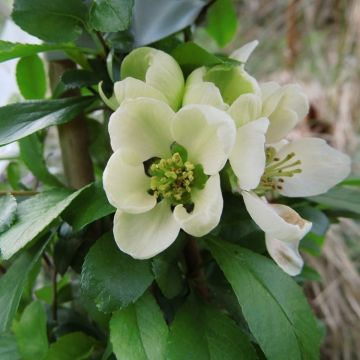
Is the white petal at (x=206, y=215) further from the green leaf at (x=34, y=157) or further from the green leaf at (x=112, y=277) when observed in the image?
the green leaf at (x=34, y=157)

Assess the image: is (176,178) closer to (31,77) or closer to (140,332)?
(140,332)

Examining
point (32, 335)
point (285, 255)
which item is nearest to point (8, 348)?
point (32, 335)

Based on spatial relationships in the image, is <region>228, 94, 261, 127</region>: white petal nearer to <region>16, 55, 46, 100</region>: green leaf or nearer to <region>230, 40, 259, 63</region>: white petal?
<region>230, 40, 259, 63</region>: white petal

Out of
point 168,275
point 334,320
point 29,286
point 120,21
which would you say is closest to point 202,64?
point 120,21

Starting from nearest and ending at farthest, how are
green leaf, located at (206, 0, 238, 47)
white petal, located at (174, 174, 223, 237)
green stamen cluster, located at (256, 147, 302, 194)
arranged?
white petal, located at (174, 174, 223, 237) < green stamen cluster, located at (256, 147, 302, 194) < green leaf, located at (206, 0, 238, 47)

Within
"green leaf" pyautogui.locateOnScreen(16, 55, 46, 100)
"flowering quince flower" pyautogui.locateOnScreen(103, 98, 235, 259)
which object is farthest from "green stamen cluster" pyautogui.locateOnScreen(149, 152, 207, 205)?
"green leaf" pyautogui.locateOnScreen(16, 55, 46, 100)
